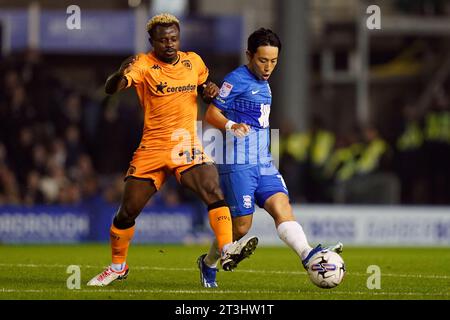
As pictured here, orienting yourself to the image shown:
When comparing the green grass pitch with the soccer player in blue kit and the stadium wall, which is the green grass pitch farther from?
the stadium wall

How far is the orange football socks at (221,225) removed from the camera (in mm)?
11227

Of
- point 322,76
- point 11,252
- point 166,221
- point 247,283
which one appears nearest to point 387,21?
point 322,76

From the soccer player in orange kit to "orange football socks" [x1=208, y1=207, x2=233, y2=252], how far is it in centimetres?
1

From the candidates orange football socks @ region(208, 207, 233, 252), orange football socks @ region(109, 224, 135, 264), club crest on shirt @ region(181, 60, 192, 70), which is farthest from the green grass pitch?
club crest on shirt @ region(181, 60, 192, 70)

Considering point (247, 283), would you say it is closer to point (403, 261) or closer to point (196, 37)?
point (403, 261)

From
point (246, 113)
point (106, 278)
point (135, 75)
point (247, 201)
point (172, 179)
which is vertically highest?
point (135, 75)

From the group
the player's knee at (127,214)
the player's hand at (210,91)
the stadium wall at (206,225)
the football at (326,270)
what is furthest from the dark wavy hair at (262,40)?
the stadium wall at (206,225)

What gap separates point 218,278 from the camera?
1270cm

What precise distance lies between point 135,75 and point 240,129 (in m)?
1.13

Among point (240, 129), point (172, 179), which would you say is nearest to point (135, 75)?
point (240, 129)

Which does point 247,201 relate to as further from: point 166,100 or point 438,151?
point 438,151

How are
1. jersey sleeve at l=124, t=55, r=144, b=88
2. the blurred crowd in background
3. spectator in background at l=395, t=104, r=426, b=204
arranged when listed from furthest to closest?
spectator in background at l=395, t=104, r=426, b=204 < the blurred crowd in background < jersey sleeve at l=124, t=55, r=144, b=88

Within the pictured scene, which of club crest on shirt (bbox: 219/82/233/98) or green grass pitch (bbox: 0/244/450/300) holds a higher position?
club crest on shirt (bbox: 219/82/233/98)

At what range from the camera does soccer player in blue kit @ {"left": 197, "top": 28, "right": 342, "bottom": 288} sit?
450 inches
